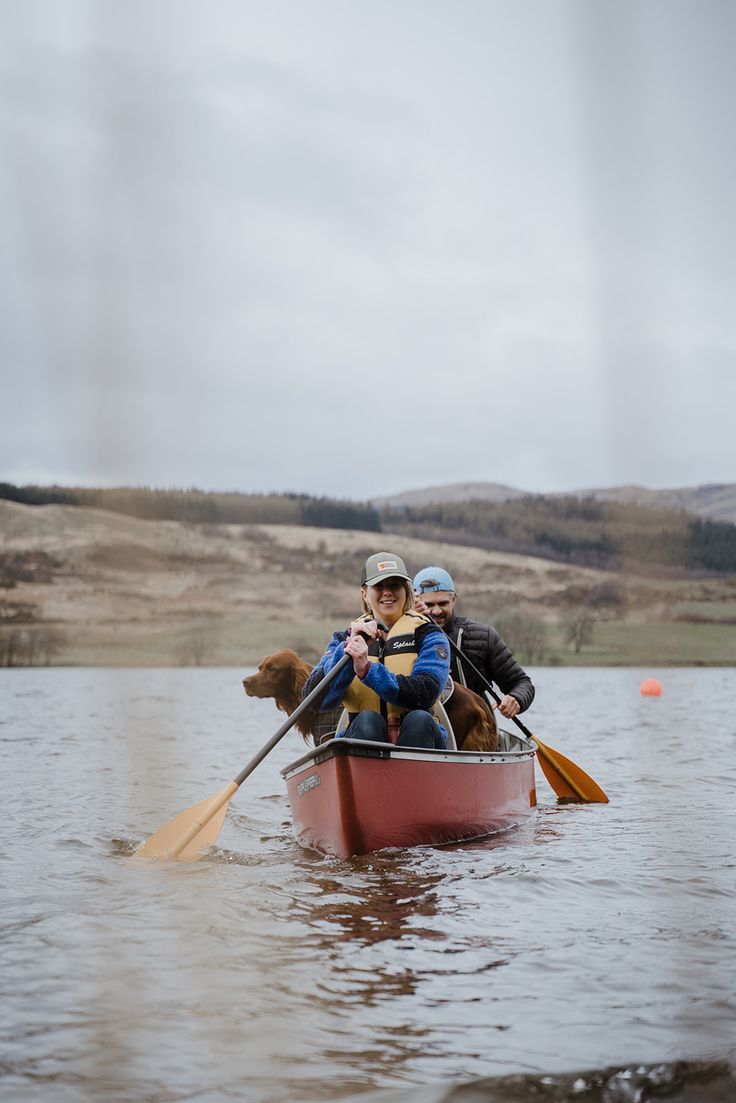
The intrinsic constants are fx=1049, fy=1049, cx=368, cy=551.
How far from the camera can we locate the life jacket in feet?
23.3

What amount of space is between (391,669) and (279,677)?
2729mm

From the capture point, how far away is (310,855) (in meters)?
7.55

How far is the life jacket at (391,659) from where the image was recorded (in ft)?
23.3

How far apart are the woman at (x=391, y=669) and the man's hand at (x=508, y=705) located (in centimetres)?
196

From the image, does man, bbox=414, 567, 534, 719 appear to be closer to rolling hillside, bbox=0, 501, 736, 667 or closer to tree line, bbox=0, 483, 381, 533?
rolling hillside, bbox=0, 501, 736, 667

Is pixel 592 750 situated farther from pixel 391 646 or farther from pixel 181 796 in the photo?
pixel 391 646

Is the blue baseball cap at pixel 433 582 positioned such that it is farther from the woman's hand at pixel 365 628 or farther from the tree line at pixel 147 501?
the tree line at pixel 147 501

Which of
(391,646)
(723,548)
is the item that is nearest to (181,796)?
(391,646)

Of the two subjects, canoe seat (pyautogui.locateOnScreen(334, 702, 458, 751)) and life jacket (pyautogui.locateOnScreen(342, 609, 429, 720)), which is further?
canoe seat (pyautogui.locateOnScreen(334, 702, 458, 751))

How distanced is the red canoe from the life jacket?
0.51 metres

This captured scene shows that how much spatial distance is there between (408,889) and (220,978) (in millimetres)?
2026

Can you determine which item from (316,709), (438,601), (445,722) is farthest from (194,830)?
(438,601)

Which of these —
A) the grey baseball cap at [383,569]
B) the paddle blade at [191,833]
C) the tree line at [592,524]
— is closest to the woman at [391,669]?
the grey baseball cap at [383,569]

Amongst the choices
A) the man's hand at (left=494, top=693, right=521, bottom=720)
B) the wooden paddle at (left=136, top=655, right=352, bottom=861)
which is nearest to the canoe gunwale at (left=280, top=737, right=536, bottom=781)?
the wooden paddle at (left=136, top=655, right=352, bottom=861)
